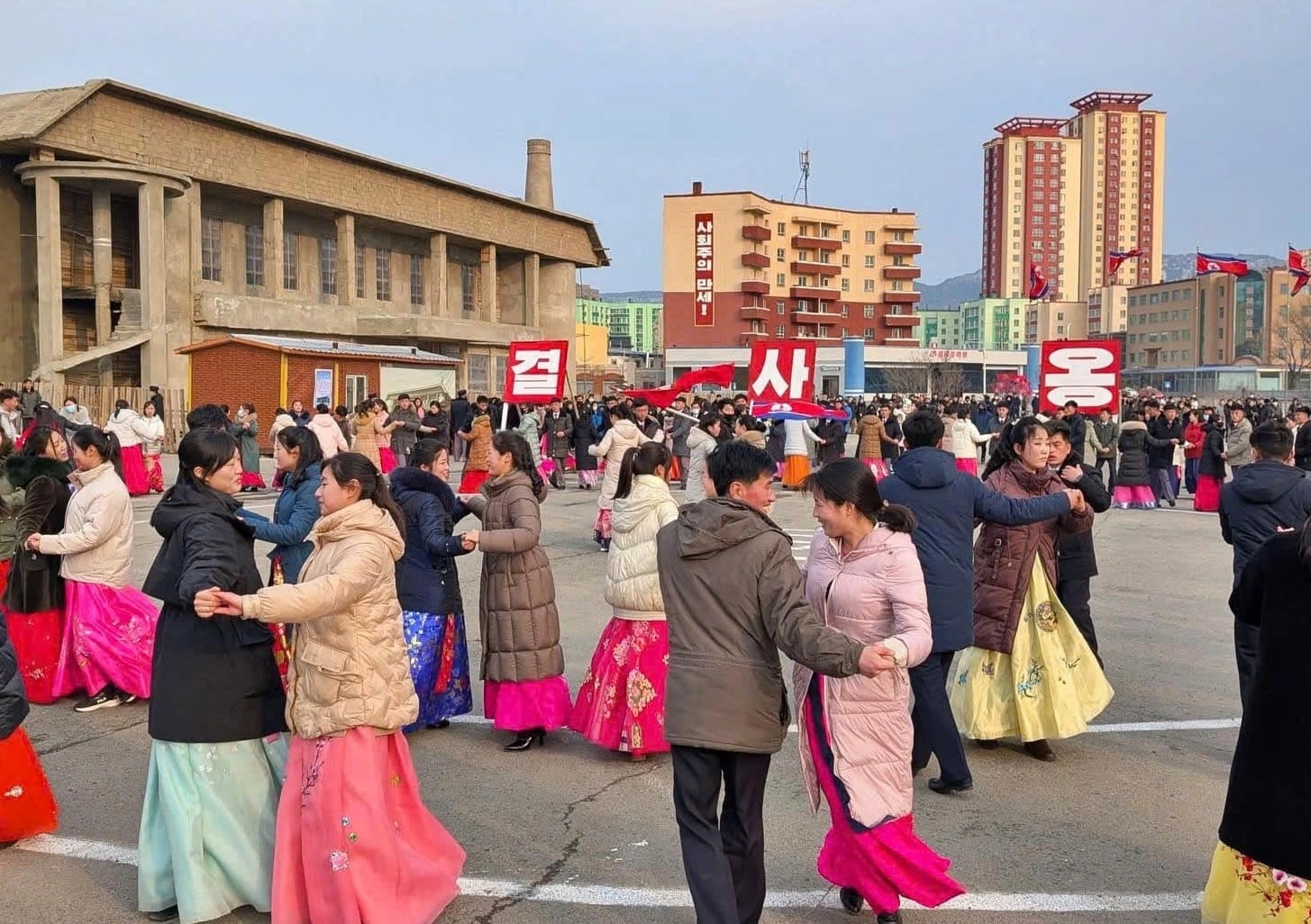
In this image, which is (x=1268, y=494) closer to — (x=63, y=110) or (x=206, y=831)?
(x=206, y=831)

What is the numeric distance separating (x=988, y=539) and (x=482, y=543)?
2.69 m

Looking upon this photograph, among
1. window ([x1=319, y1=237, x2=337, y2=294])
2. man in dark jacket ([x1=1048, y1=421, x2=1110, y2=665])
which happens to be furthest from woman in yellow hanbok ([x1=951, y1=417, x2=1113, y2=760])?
window ([x1=319, y1=237, x2=337, y2=294])

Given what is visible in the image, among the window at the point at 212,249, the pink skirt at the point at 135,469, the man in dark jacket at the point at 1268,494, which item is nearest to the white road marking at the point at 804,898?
the man in dark jacket at the point at 1268,494

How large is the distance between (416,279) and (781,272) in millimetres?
44010

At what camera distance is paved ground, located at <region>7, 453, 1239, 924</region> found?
433cm

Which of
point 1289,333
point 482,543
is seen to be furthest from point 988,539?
point 1289,333

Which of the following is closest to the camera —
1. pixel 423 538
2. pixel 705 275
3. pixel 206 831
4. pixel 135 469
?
pixel 206 831

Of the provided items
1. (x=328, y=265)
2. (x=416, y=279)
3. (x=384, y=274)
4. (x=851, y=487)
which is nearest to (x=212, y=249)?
(x=328, y=265)

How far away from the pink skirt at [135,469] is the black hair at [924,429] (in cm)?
1648

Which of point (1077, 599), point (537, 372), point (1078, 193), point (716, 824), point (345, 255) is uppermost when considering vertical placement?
point (1078, 193)

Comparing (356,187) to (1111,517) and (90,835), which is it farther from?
(90,835)

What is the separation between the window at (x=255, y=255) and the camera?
139 ft

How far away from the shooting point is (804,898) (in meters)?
4.39

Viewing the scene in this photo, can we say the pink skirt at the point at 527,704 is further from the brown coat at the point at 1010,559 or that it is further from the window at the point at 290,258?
the window at the point at 290,258
